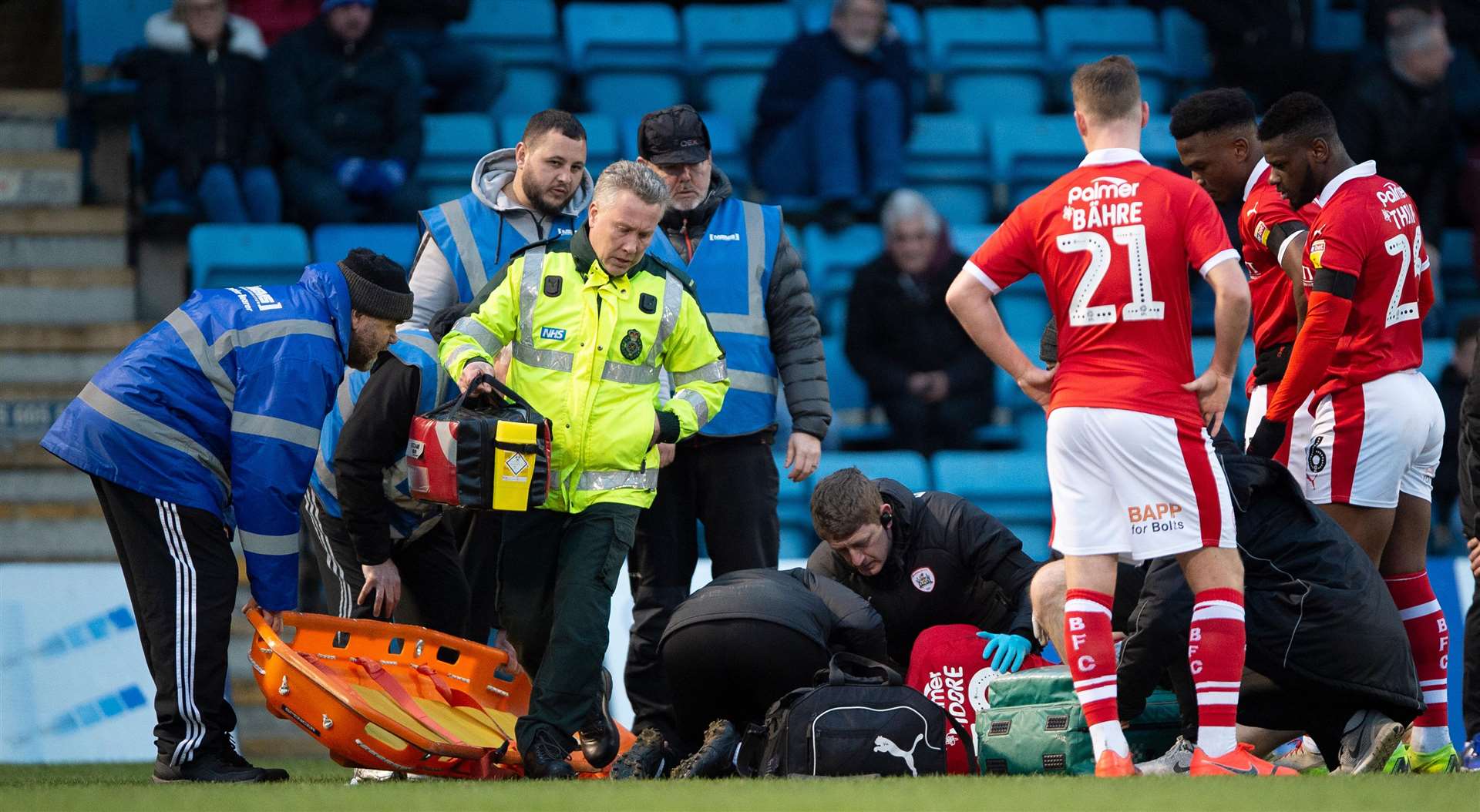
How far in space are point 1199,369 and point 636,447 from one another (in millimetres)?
5103

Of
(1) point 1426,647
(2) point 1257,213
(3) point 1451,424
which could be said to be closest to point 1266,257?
(2) point 1257,213

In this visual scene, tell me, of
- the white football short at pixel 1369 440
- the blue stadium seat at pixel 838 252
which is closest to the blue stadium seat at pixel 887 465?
the blue stadium seat at pixel 838 252

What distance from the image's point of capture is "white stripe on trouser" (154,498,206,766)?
515cm

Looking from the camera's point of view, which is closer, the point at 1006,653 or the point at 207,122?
the point at 1006,653

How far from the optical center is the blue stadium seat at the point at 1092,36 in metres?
11.7

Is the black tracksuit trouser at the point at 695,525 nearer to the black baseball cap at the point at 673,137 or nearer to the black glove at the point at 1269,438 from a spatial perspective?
the black baseball cap at the point at 673,137

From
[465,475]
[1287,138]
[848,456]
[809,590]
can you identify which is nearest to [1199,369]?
[848,456]

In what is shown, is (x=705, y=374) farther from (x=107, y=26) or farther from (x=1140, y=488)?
(x=107, y=26)

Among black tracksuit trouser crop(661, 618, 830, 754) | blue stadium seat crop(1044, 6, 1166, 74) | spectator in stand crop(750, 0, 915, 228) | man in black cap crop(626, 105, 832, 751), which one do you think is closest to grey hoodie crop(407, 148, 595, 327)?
man in black cap crop(626, 105, 832, 751)

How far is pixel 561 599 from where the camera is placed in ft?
17.6

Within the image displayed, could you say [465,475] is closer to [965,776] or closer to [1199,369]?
[965,776]

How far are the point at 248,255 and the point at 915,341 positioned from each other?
136 inches

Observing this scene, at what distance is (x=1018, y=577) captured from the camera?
5969mm

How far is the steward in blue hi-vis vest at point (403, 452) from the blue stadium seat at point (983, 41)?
20.6 ft
